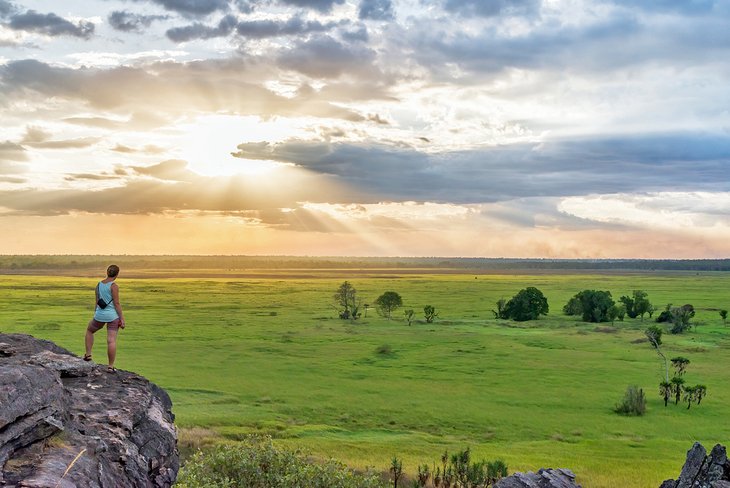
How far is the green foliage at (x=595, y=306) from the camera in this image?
11181 centimetres

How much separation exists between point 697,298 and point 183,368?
13940 cm

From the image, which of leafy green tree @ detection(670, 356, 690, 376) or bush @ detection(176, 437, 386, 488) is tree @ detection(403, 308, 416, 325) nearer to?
leafy green tree @ detection(670, 356, 690, 376)

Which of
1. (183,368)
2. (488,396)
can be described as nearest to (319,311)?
(183,368)

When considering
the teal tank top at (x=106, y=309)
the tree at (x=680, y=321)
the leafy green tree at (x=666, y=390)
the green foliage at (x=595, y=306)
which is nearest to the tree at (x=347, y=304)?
the green foliage at (x=595, y=306)

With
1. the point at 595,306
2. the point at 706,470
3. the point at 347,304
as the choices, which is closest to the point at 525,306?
the point at 595,306

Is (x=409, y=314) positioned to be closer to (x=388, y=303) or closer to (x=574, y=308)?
(x=388, y=303)

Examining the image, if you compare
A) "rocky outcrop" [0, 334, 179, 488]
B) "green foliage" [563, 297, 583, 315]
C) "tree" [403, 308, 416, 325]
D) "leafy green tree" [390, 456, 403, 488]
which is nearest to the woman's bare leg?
"rocky outcrop" [0, 334, 179, 488]

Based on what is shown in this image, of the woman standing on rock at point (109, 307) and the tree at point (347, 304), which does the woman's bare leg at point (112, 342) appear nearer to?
the woman standing on rock at point (109, 307)

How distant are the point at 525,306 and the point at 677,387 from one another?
64345 mm

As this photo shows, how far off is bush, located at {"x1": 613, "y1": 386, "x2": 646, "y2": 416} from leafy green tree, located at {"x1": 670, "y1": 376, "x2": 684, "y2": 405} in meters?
3.86

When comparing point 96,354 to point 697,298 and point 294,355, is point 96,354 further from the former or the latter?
point 697,298

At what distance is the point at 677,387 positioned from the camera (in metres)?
48.9

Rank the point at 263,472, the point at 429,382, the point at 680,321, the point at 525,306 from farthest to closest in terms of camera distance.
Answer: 1. the point at 525,306
2. the point at 680,321
3. the point at 429,382
4. the point at 263,472

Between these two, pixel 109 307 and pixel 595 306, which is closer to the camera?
pixel 109 307
